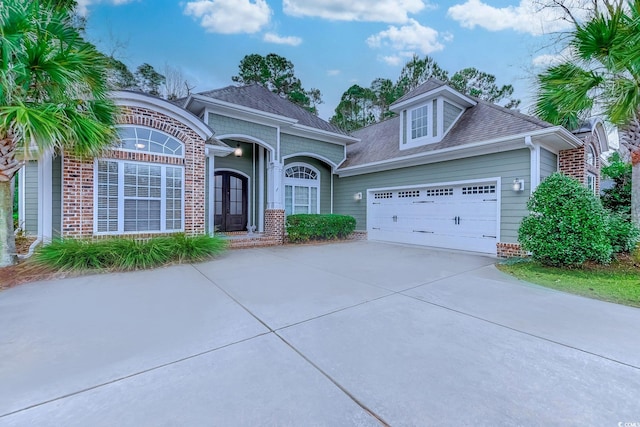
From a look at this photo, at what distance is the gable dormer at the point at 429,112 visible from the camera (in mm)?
9492

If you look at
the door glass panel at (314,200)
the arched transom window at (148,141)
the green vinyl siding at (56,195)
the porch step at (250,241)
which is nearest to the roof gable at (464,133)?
the door glass panel at (314,200)

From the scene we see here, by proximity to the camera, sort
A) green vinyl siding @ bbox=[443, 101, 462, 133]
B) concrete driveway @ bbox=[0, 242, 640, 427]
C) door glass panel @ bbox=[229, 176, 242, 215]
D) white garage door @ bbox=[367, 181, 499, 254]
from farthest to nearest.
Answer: door glass panel @ bbox=[229, 176, 242, 215] < green vinyl siding @ bbox=[443, 101, 462, 133] < white garage door @ bbox=[367, 181, 499, 254] < concrete driveway @ bbox=[0, 242, 640, 427]

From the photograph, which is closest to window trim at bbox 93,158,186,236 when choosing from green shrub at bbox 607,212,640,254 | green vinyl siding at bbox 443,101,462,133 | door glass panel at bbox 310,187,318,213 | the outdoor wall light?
door glass panel at bbox 310,187,318,213

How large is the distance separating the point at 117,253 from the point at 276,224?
5.09 metres

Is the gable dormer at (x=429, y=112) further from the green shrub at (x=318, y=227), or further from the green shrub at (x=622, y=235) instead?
the green shrub at (x=622, y=235)

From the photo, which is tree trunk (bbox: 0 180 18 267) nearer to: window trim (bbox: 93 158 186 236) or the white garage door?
window trim (bbox: 93 158 186 236)

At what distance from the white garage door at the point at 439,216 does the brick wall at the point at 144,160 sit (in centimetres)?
673

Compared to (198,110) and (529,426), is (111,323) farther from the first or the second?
(198,110)

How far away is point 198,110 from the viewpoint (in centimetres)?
908

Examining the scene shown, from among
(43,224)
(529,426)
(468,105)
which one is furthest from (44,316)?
(468,105)

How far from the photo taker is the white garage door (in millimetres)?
8250

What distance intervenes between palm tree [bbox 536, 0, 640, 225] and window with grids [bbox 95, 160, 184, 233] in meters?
10.0

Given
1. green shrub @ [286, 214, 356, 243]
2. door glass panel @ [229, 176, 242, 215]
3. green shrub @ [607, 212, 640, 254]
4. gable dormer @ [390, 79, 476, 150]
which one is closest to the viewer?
green shrub @ [607, 212, 640, 254]

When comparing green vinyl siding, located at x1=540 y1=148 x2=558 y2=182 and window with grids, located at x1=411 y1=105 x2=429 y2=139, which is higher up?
window with grids, located at x1=411 y1=105 x2=429 y2=139
